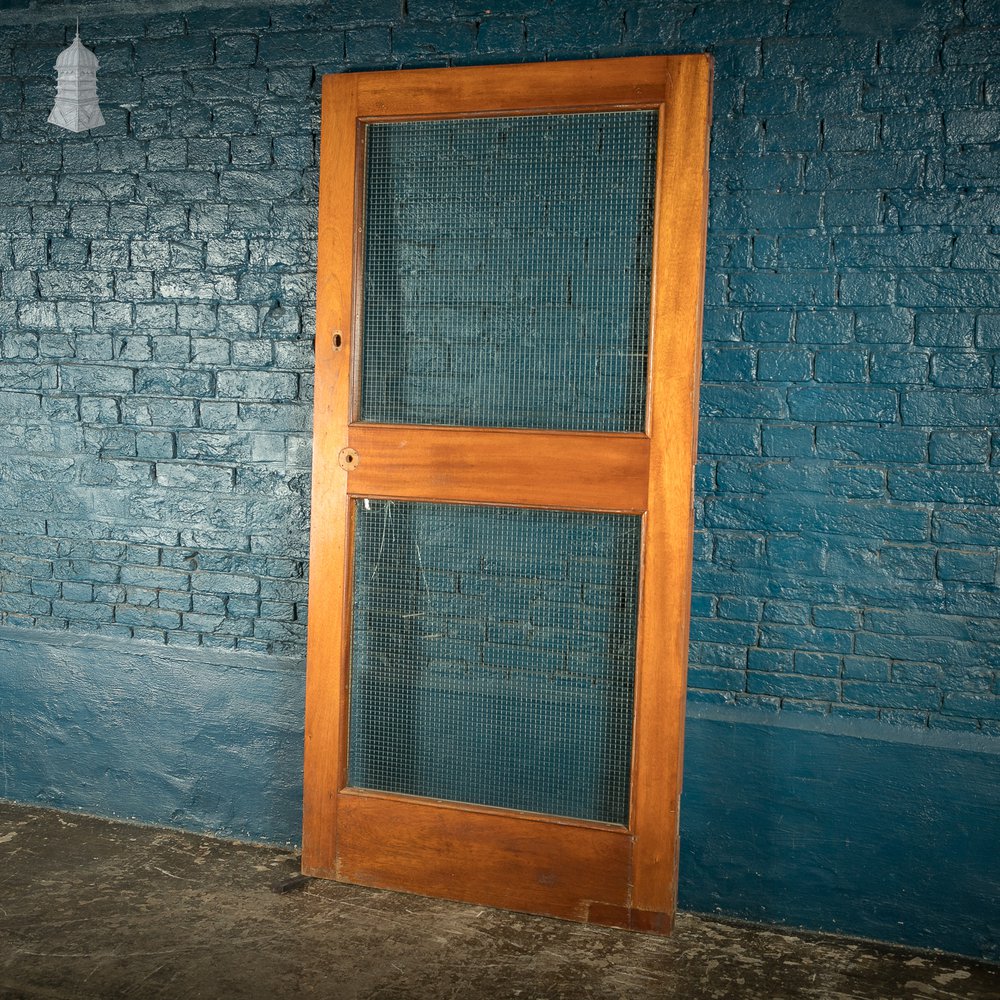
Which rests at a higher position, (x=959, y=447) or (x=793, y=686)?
(x=959, y=447)

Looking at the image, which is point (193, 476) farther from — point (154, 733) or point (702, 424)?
point (702, 424)

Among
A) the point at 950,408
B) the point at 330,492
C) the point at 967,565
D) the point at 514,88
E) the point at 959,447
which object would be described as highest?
the point at 514,88

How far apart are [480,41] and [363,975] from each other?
252 cm

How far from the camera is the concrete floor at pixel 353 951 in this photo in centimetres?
262

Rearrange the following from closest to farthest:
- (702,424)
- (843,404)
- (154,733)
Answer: (843,404) < (702,424) < (154,733)

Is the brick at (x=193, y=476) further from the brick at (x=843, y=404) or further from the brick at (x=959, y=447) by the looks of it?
the brick at (x=959, y=447)

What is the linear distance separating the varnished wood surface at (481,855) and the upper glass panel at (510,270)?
3.61 feet

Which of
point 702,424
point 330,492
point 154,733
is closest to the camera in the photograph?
point 702,424

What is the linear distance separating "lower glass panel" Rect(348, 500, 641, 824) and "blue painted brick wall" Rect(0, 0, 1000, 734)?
0.95 feet

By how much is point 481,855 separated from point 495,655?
1.82 feet

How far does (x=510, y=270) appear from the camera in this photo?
300 centimetres

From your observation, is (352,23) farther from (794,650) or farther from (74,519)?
(794,650)

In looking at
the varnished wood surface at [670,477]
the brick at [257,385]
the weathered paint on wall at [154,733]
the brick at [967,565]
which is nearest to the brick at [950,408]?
the brick at [967,565]

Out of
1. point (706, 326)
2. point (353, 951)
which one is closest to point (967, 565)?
point (706, 326)
